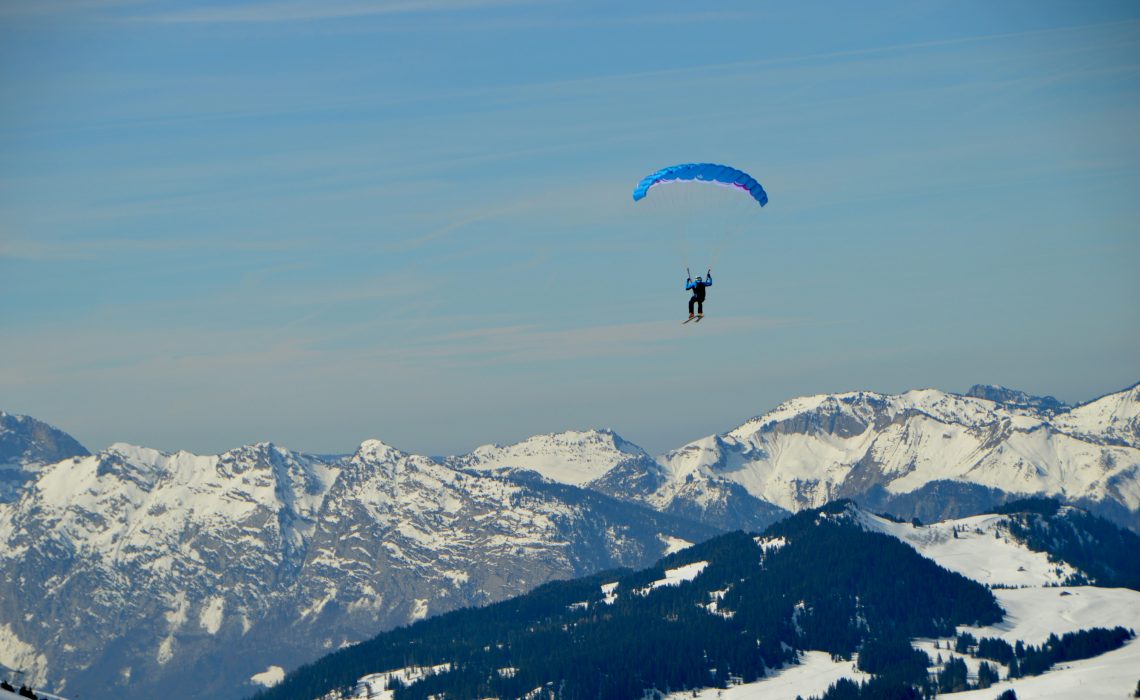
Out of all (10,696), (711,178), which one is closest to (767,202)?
(711,178)

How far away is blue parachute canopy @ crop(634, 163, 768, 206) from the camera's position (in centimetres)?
19475

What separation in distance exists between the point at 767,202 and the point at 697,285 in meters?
15.4

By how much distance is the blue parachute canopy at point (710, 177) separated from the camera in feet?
639

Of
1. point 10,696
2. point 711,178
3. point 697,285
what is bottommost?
point 10,696

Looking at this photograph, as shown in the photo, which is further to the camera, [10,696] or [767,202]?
[767,202]

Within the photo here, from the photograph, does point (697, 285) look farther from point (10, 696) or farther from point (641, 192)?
point (10, 696)

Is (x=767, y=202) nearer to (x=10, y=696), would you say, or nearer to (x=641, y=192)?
(x=641, y=192)

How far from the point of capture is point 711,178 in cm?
19512

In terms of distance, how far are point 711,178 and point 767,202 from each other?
7.26 metres

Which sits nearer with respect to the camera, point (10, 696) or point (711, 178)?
point (10, 696)

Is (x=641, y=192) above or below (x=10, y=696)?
above

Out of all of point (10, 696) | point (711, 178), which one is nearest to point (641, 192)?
point (711, 178)

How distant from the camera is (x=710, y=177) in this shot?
195125 mm

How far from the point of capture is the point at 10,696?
330ft
